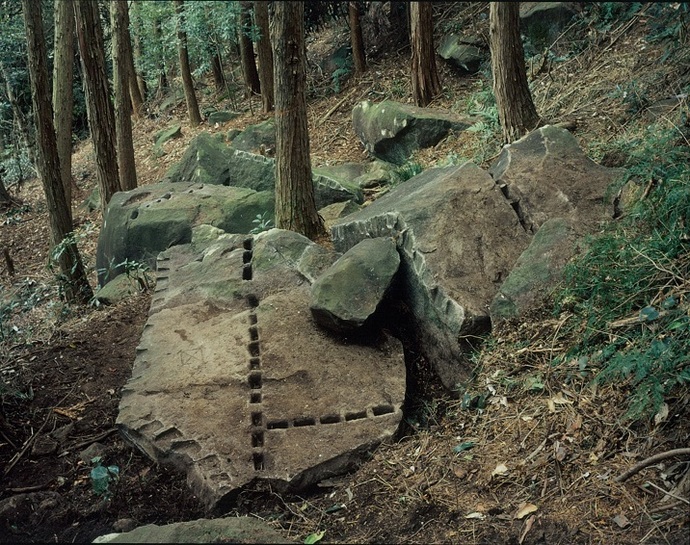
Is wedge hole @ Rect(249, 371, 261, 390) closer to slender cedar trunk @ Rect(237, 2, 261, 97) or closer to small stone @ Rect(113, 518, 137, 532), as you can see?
small stone @ Rect(113, 518, 137, 532)

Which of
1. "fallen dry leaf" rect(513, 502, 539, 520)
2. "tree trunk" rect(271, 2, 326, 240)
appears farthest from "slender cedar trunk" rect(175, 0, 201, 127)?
"fallen dry leaf" rect(513, 502, 539, 520)

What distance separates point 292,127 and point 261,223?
121 cm

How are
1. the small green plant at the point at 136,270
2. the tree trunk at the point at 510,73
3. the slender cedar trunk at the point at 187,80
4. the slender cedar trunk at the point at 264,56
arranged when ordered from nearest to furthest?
1. the tree trunk at the point at 510,73
2. the small green plant at the point at 136,270
3. the slender cedar trunk at the point at 264,56
4. the slender cedar trunk at the point at 187,80

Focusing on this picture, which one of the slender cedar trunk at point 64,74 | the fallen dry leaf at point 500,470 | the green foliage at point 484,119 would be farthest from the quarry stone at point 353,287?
the slender cedar trunk at point 64,74

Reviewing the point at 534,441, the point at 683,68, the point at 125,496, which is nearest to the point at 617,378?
the point at 534,441

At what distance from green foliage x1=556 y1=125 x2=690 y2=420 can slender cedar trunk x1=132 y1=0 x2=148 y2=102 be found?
12557 millimetres

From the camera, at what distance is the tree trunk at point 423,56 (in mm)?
11219

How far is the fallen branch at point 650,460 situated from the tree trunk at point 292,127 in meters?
4.24

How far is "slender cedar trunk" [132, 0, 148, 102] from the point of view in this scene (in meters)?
15.7

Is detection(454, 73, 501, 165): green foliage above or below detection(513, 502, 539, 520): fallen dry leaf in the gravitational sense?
above

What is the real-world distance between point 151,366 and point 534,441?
105 inches

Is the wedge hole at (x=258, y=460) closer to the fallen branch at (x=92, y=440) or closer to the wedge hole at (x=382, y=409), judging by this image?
the wedge hole at (x=382, y=409)

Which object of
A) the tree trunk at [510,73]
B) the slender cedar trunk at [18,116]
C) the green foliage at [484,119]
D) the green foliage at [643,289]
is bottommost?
the slender cedar trunk at [18,116]

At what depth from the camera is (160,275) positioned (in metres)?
6.72
